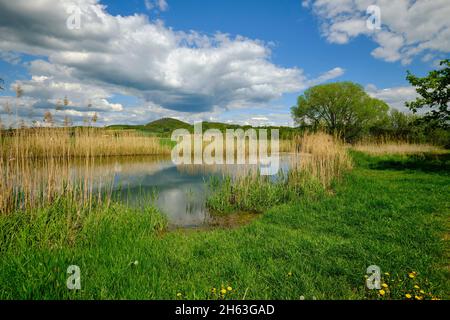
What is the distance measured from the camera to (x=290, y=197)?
816 cm

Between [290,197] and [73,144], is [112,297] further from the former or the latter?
[73,144]

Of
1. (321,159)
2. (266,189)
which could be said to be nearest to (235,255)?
(266,189)

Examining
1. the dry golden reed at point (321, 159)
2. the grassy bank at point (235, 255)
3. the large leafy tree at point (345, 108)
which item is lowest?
the grassy bank at point (235, 255)

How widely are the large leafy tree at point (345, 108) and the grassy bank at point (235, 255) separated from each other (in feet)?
116

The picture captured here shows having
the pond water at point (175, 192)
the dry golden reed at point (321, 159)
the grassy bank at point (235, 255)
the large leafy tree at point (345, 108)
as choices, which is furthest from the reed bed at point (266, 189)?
the large leafy tree at point (345, 108)

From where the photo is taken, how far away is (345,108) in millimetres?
40594

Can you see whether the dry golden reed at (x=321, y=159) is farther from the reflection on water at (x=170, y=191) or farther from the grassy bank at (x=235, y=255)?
the grassy bank at (x=235, y=255)

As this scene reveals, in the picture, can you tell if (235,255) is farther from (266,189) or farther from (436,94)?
(436,94)

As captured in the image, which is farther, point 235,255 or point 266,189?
point 266,189

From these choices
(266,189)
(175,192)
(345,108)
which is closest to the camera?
(266,189)

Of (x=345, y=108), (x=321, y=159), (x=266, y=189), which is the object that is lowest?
(x=266, y=189)

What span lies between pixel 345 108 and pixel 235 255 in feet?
139

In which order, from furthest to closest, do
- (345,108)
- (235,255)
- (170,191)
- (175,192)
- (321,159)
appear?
(345,108), (321,159), (170,191), (175,192), (235,255)

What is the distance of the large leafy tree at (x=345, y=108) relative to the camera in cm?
3947
